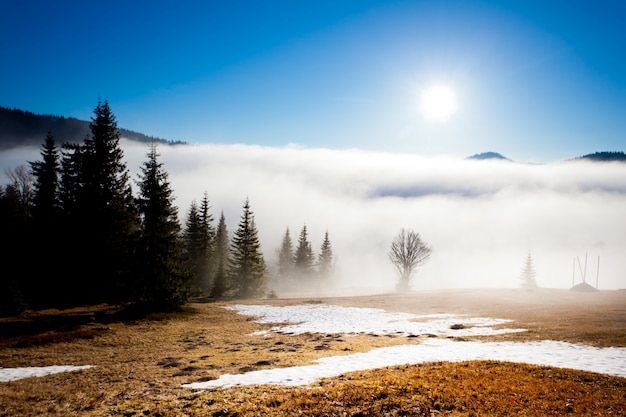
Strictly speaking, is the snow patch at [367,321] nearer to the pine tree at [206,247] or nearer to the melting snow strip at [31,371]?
the melting snow strip at [31,371]

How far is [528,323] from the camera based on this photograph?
2231 centimetres

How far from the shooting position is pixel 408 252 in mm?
70500

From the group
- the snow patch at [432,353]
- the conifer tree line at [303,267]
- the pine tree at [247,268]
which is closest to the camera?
the snow patch at [432,353]

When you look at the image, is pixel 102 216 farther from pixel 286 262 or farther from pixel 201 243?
pixel 286 262

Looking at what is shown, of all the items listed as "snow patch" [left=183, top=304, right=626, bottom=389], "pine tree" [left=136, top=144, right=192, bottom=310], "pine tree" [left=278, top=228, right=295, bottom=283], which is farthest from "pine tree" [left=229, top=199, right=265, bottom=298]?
"pine tree" [left=278, top=228, right=295, bottom=283]

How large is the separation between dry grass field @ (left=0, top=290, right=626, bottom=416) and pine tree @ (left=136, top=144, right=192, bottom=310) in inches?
292

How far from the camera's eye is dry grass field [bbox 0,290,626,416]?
29.1 feet

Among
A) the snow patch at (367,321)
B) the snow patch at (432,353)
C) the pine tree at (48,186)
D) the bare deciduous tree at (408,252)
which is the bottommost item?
the snow patch at (367,321)

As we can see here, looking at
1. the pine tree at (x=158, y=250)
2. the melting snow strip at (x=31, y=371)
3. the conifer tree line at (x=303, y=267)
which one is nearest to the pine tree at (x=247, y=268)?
the pine tree at (x=158, y=250)

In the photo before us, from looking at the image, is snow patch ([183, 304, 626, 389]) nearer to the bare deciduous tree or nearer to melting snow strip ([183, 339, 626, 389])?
melting snow strip ([183, 339, 626, 389])

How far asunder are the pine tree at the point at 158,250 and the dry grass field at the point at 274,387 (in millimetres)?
7421

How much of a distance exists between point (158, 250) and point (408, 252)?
5400 centimetres

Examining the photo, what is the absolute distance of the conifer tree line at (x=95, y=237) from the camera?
1169 inches

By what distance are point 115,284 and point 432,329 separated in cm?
3227
